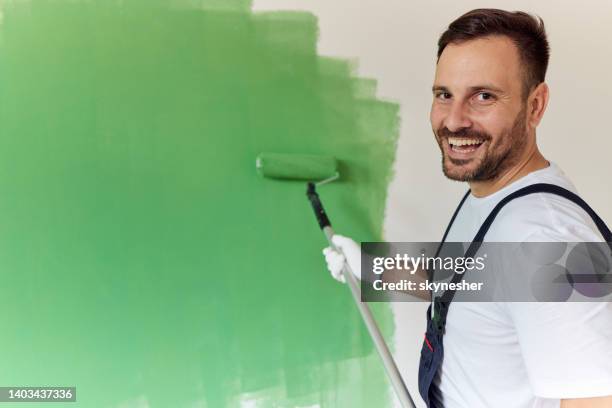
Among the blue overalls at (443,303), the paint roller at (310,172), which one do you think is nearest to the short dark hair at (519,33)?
the blue overalls at (443,303)

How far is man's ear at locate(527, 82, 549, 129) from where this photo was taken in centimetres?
93

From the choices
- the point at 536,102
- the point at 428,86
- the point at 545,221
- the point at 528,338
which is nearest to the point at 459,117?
the point at 536,102

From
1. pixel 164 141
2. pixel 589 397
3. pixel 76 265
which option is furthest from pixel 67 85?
pixel 589 397

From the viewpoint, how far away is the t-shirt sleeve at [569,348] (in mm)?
656

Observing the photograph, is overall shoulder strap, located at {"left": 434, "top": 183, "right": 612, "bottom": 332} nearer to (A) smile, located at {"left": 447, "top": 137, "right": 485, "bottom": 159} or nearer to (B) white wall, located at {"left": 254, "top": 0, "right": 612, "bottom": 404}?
(A) smile, located at {"left": 447, "top": 137, "right": 485, "bottom": 159}

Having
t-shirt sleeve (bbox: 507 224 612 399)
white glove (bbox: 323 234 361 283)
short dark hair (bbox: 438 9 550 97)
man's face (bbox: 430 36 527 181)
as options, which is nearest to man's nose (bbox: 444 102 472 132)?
man's face (bbox: 430 36 527 181)

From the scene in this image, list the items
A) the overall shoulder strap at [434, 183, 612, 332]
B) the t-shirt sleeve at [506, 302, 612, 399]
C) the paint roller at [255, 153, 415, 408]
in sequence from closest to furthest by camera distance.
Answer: the t-shirt sleeve at [506, 302, 612, 399]
the overall shoulder strap at [434, 183, 612, 332]
the paint roller at [255, 153, 415, 408]

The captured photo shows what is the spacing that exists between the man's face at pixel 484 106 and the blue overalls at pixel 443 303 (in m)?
0.10

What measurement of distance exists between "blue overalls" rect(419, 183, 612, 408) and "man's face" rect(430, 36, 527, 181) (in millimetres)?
103

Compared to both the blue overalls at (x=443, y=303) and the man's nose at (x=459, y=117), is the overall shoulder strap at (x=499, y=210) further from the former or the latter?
the man's nose at (x=459, y=117)

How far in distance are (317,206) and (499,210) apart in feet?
1.79

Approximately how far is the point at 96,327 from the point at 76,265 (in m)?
0.16

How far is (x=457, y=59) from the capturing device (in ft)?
3.06

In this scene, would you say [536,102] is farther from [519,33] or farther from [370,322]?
[370,322]
